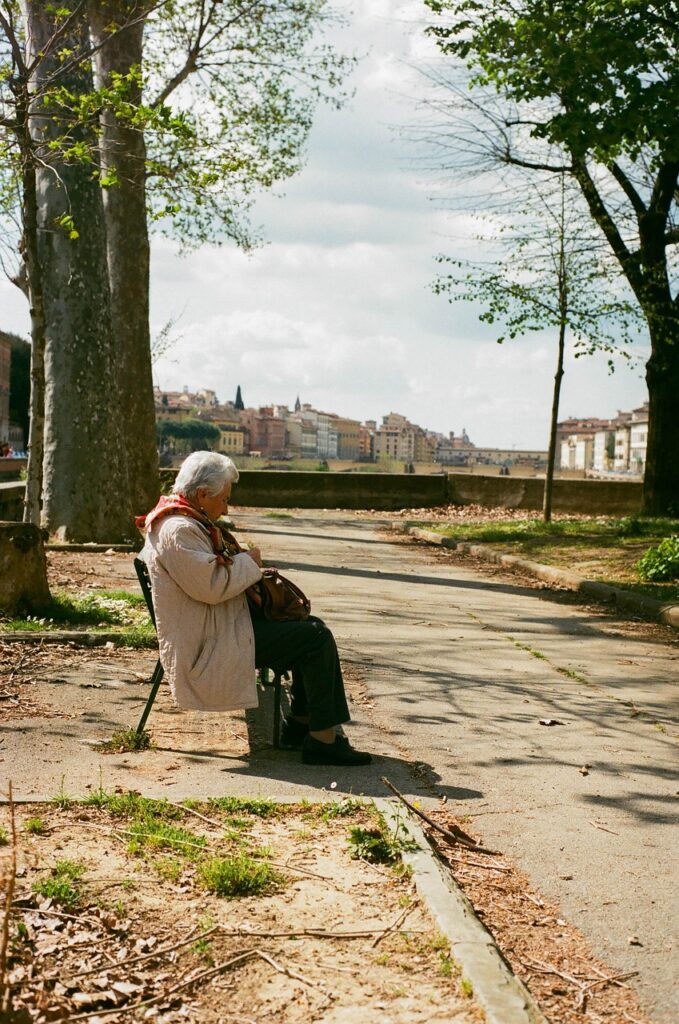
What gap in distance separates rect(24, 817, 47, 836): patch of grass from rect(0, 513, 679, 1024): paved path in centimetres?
50

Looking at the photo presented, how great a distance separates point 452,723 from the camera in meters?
6.66

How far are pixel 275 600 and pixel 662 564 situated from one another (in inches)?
362

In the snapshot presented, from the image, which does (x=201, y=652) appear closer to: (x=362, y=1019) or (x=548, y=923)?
(x=548, y=923)

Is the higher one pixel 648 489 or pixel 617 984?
pixel 648 489

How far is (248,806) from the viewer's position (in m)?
4.69

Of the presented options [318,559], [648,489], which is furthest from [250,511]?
[318,559]

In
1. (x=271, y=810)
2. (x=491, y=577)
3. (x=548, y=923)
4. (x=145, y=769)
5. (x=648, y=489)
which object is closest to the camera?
(x=548, y=923)

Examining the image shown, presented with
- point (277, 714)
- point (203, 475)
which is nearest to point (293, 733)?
point (277, 714)

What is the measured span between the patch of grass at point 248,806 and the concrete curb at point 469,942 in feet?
1.78

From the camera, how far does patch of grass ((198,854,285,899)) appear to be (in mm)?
3789

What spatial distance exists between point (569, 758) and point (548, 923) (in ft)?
7.16

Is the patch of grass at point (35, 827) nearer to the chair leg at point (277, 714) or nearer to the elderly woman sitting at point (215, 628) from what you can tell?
the elderly woman sitting at point (215, 628)

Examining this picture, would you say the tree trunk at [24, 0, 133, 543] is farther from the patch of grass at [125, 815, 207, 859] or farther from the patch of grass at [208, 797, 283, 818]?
the patch of grass at [125, 815, 207, 859]

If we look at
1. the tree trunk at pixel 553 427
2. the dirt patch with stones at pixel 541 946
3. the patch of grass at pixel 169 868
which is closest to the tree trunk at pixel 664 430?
the tree trunk at pixel 553 427
